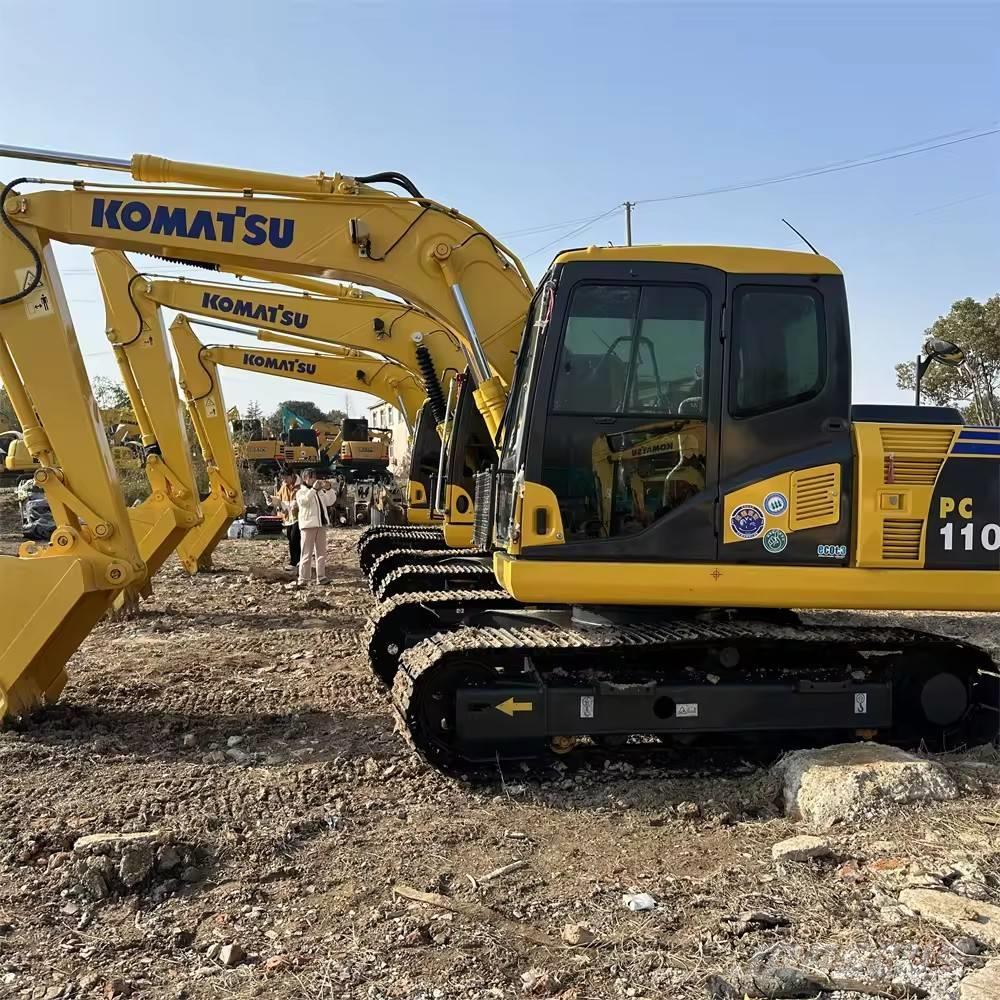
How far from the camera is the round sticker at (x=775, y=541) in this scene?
188 inches

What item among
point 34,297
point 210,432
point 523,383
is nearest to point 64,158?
point 34,297

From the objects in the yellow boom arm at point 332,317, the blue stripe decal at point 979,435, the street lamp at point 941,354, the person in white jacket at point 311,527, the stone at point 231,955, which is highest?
the yellow boom arm at point 332,317

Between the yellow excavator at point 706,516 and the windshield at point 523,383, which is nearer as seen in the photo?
the yellow excavator at point 706,516

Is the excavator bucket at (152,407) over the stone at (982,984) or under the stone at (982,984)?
over

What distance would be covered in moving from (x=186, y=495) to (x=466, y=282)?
21.2 ft

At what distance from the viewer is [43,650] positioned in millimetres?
5664

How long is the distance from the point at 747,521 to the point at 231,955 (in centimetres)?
317

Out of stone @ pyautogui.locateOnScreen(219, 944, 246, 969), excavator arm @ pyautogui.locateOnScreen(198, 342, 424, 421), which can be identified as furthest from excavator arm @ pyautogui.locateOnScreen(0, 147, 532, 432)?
excavator arm @ pyautogui.locateOnScreen(198, 342, 424, 421)

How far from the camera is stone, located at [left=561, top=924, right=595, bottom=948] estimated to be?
126 inches

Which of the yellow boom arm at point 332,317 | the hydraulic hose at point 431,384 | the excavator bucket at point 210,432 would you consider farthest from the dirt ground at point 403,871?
the excavator bucket at point 210,432

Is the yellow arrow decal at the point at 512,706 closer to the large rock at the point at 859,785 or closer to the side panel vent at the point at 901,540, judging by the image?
the large rock at the point at 859,785

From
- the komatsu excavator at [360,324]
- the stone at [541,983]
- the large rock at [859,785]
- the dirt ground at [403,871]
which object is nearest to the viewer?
the stone at [541,983]

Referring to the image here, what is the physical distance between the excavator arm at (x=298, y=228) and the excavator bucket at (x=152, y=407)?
206 inches

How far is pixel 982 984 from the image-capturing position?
2.73 metres
